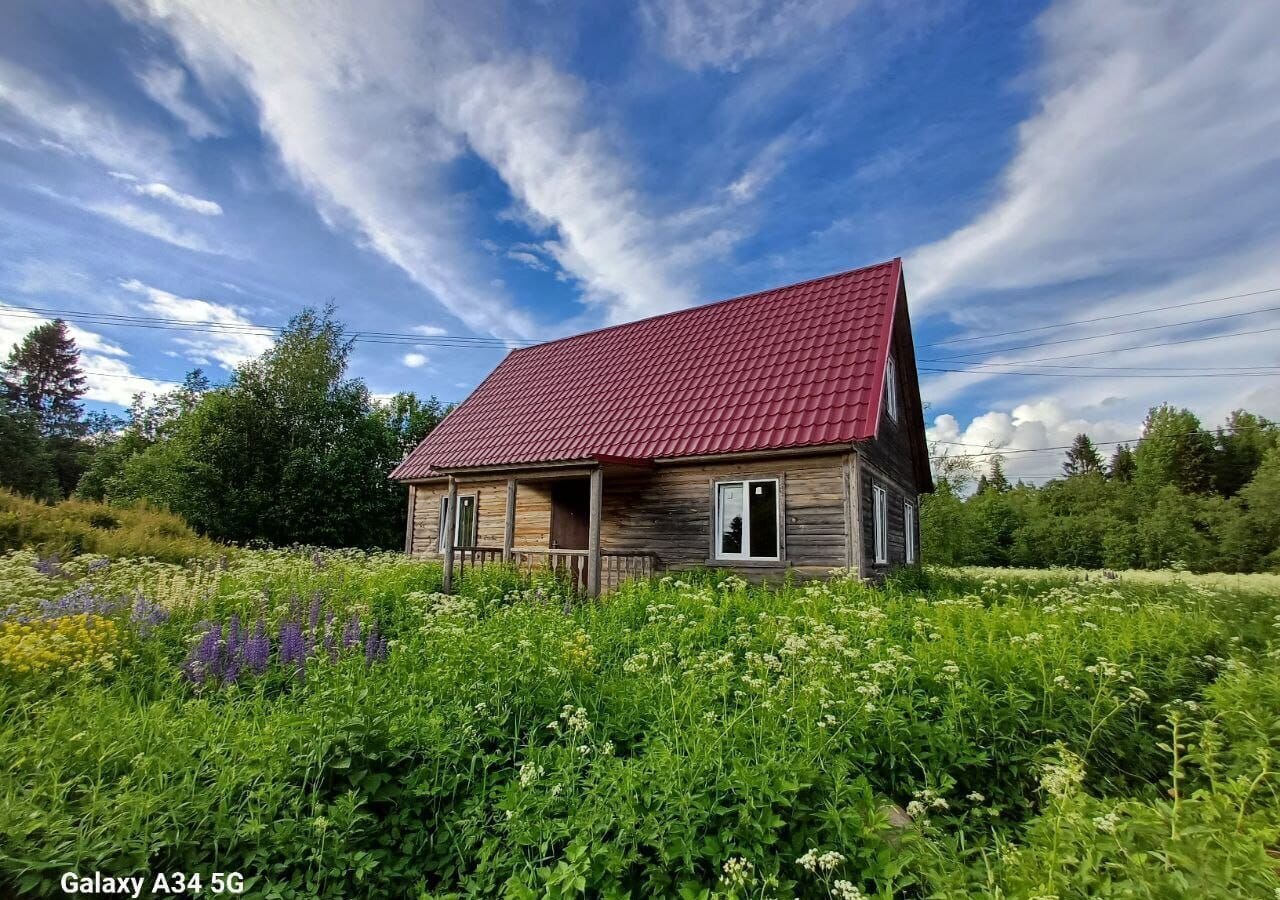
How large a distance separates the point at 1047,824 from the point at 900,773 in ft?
3.96

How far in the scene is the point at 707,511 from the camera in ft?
38.3

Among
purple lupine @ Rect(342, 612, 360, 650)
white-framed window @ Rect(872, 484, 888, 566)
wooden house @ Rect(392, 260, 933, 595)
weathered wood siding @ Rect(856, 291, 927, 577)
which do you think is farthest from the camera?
white-framed window @ Rect(872, 484, 888, 566)

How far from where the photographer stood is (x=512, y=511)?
13.0 metres

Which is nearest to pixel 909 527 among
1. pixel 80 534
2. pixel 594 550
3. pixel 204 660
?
pixel 594 550

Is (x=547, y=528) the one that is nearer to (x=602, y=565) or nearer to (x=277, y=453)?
(x=602, y=565)

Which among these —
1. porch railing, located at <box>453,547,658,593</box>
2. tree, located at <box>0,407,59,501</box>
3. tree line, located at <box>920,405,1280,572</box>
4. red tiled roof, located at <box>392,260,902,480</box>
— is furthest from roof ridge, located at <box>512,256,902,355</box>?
tree, located at <box>0,407,59,501</box>

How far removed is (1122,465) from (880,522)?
155 ft

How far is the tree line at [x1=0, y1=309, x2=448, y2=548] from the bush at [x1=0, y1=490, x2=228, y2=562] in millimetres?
5793

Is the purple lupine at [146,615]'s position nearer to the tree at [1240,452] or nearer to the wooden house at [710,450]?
the wooden house at [710,450]

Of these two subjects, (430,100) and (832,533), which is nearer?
(832,533)

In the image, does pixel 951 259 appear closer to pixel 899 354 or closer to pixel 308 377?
pixel 899 354

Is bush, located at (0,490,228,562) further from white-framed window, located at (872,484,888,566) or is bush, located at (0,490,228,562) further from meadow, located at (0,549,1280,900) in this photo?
white-framed window, located at (872,484,888,566)

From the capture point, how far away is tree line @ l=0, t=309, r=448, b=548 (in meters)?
22.4

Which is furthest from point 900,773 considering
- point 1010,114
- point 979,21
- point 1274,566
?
A: point 1274,566
